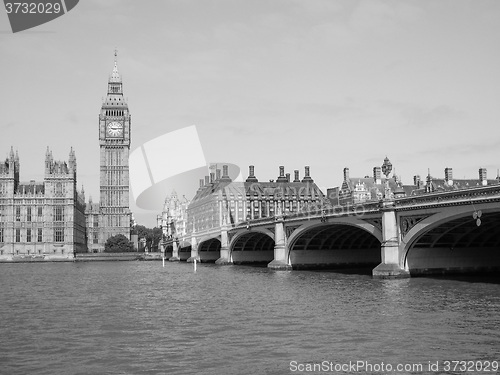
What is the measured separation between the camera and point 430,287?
4550 cm

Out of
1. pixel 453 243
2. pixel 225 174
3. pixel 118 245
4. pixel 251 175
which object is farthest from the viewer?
pixel 118 245

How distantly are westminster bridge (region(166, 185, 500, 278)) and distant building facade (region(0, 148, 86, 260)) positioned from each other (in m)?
88.5

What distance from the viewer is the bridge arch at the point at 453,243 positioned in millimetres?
46344

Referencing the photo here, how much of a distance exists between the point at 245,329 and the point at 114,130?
17723cm

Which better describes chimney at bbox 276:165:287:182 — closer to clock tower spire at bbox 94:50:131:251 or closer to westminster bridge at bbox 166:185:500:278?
clock tower spire at bbox 94:50:131:251

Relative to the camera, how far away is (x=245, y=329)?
2909 cm

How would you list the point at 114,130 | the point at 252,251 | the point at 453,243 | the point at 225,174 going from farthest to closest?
the point at 114,130 → the point at 225,174 → the point at 252,251 → the point at 453,243

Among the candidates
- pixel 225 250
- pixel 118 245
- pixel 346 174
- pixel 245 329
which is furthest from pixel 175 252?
pixel 245 329

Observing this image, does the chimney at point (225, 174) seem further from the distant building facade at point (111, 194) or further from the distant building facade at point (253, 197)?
the distant building facade at point (111, 194)

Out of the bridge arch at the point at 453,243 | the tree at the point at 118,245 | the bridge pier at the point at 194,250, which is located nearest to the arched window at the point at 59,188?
the tree at the point at 118,245

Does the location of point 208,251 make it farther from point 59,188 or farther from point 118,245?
point 118,245

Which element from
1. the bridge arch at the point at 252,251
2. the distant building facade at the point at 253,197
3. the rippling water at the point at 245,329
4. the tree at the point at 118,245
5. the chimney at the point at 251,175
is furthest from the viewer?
the tree at the point at 118,245

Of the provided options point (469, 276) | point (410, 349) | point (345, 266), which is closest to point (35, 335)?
point (410, 349)

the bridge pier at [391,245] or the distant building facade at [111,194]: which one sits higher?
the distant building facade at [111,194]
